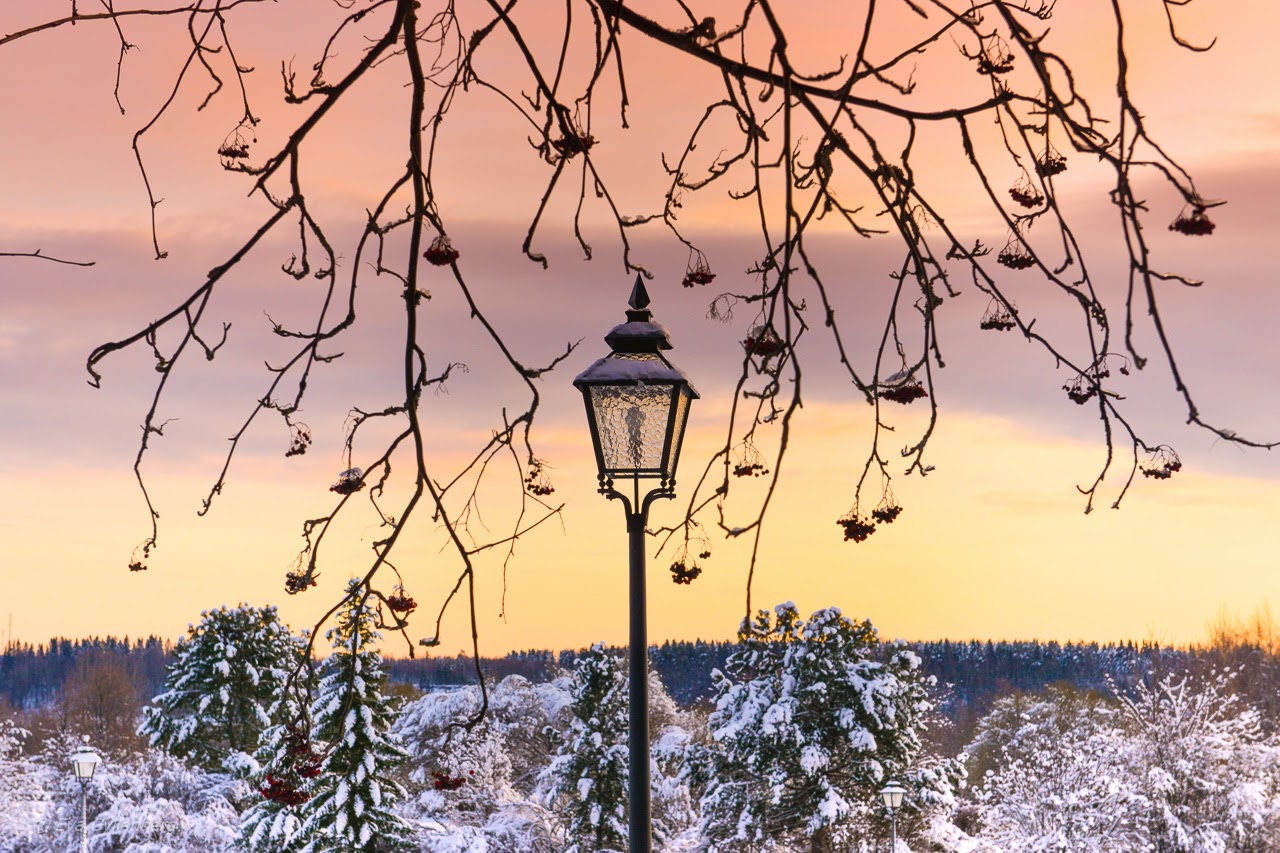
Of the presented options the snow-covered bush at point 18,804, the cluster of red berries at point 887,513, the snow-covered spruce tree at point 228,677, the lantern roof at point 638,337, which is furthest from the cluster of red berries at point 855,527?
the snow-covered bush at point 18,804

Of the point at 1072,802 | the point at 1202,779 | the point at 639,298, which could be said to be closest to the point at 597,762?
the point at 1072,802

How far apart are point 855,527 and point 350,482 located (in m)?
1.36

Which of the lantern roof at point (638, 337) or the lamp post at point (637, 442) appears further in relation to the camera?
the lantern roof at point (638, 337)

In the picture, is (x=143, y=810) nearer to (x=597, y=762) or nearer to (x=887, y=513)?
(x=597, y=762)

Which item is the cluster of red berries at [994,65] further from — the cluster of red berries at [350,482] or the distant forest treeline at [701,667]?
the distant forest treeline at [701,667]

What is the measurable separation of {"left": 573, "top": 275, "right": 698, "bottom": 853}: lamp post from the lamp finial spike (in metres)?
0.31

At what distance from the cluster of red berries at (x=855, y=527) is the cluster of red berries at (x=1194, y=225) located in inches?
45.6

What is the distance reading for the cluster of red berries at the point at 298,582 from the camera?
8.17 feet

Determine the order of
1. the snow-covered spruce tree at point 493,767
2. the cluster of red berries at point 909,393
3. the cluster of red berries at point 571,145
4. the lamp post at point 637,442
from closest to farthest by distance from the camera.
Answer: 1. the cluster of red berries at point 571,145
2. the cluster of red berries at point 909,393
3. the lamp post at point 637,442
4. the snow-covered spruce tree at point 493,767

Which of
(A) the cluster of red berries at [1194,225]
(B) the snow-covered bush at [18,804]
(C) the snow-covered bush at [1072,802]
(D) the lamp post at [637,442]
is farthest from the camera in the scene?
(B) the snow-covered bush at [18,804]

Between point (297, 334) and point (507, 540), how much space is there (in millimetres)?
623

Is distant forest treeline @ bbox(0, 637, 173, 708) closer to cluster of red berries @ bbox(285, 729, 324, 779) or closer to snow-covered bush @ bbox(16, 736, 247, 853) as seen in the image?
snow-covered bush @ bbox(16, 736, 247, 853)

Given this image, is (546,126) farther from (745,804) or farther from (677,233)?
(745,804)

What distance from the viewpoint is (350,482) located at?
2.39m
